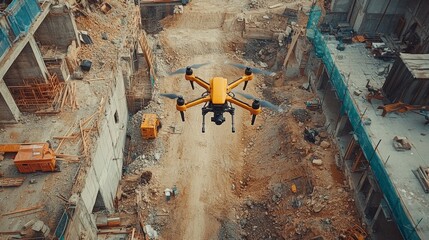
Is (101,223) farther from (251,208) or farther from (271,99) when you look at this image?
(271,99)

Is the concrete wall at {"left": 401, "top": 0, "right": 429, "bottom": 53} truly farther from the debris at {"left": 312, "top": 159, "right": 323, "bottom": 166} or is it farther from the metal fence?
the metal fence

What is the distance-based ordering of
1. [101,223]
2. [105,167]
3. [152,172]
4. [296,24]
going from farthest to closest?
[296,24]
[152,172]
[105,167]
[101,223]

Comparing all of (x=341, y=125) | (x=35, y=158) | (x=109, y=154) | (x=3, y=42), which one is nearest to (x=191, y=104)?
(x=109, y=154)

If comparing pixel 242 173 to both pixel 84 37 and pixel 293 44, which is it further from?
pixel 84 37

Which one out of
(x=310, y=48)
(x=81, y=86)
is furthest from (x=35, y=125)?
(x=310, y=48)

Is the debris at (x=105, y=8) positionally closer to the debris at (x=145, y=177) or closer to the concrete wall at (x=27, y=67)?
the concrete wall at (x=27, y=67)

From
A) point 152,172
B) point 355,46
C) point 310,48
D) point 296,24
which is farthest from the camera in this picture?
point 296,24

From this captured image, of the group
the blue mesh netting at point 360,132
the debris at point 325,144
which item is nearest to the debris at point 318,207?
the blue mesh netting at point 360,132
